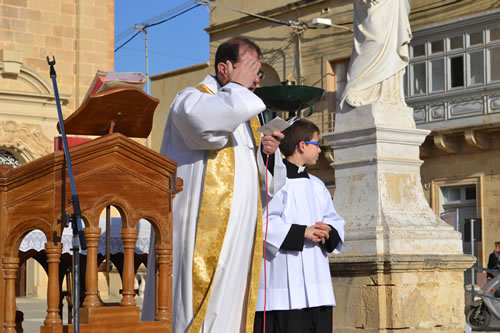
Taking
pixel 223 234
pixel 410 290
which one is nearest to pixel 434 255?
pixel 410 290

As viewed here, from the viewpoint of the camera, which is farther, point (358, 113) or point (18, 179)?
point (358, 113)

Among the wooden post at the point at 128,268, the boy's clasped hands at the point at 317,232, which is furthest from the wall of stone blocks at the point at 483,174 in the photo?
the wooden post at the point at 128,268

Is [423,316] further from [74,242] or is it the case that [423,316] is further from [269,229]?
[74,242]

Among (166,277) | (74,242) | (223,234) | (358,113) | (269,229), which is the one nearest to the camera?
(74,242)

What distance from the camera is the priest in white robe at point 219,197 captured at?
4.05 meters

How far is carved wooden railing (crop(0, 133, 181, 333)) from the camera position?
3553 mm

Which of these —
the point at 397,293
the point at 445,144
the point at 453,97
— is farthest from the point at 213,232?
the point at 453,97

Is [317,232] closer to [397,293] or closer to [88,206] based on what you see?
[88,206]

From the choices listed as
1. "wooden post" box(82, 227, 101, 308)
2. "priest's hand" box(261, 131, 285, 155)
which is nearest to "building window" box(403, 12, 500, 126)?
"priest's hand" box(261, 131, 285, 155)

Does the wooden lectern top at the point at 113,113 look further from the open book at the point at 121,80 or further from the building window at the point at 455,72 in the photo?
the building window at the point at 455,72

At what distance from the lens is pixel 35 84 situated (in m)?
19.9

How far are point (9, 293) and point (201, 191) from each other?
1.05m

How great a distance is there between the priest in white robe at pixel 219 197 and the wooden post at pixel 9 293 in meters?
0.68

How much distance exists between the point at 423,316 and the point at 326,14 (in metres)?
22.6
